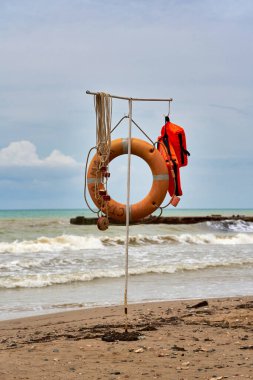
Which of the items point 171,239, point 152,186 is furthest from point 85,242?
point 152,186

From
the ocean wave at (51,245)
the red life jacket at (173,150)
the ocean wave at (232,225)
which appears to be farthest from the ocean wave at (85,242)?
the red life jacket at (173,150)

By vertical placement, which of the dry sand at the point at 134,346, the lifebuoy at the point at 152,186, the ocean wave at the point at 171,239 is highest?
the lifebuoy at the point at 152,186

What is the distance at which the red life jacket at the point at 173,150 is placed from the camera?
27.5ft

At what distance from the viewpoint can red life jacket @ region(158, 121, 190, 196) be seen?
8.39 metres

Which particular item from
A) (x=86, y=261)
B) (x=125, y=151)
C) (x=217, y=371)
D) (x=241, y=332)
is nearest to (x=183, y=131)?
(x=125, y=151)

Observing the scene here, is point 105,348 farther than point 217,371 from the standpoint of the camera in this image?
Yes

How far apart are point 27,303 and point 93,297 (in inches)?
46.0

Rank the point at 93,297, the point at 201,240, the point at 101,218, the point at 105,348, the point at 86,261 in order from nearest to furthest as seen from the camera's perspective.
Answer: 1. the point at 105,348
2. the point at 101,218
3. the point at 93,297
4. the point at 86,261
5. the point at 201,240

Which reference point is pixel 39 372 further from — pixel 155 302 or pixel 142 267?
pixel 142 267

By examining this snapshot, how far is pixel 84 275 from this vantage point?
45.6ft

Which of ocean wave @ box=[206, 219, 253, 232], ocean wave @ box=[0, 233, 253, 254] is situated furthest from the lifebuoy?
ocean wave @ box=[206, 219, 253, 232]

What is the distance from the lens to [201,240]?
28.5 metres

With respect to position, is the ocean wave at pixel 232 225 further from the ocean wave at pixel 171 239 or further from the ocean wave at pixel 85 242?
the ocean wave at pixel 85 242

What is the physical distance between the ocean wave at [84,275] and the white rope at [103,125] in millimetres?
5515
